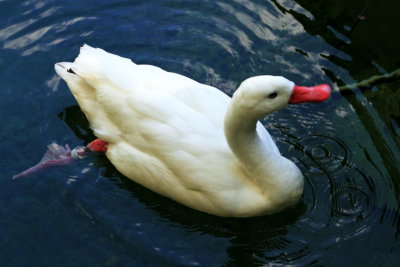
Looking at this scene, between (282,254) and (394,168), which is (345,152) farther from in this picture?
(282,254)

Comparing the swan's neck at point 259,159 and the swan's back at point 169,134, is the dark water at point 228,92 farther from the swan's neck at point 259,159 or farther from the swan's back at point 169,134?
the swan's neck at point 259,159

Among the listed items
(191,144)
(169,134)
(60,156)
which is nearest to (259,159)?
(191,144)

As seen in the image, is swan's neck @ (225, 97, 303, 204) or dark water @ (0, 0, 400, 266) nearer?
swan's neck @ (225, 97, 303, 204)

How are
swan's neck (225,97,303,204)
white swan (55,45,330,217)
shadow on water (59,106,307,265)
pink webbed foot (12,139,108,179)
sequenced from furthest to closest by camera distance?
pink webbed foot (12,139,108,179) → shadow on water (59,106,307,265) → white swan (55,45,330,217) → swan's neck (225,97,303,204)

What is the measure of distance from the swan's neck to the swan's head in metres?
0.14

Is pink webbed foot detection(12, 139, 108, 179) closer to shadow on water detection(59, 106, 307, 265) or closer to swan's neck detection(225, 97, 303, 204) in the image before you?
shadow on water detection(59, 106, 307, 265)

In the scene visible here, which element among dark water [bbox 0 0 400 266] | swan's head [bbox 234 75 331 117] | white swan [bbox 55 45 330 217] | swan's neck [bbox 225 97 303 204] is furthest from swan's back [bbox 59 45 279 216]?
swan's head [bbox 234 75 331 117]

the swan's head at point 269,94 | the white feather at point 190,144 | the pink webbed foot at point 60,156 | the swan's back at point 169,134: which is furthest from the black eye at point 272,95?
the pink webbed foot at point 60,156

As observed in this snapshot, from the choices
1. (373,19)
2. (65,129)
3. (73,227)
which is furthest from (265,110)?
(373,19)

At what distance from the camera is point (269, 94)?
16.5 feet

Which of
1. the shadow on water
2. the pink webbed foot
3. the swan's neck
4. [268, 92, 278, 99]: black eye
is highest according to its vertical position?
[268, 92, 278, 99]: black eye

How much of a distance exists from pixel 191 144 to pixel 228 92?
1.73 m

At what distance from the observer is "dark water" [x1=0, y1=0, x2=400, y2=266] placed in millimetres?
5832

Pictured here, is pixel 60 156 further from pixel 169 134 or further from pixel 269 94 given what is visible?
pixel 269 94
